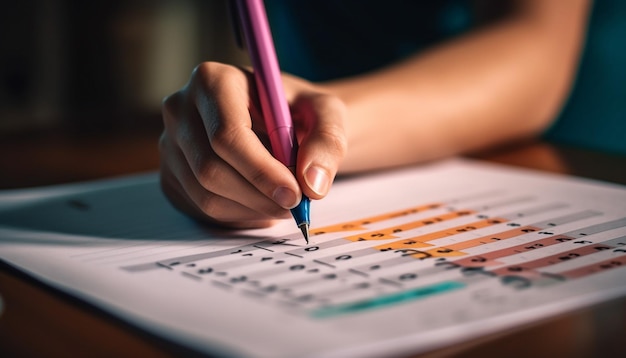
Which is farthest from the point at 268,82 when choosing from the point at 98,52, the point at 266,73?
the point at 98,52

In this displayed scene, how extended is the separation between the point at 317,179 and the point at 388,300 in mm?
108

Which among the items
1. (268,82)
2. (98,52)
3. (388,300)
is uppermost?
(98,52)

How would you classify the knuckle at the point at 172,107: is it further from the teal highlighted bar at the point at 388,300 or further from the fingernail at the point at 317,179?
the teal highlighted bar at the point at 388,300

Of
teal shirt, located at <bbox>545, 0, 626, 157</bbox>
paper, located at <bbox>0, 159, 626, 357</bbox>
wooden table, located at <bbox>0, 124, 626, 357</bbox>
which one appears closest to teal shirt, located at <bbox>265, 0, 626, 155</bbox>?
teal shirt, located at <bbox>545, 0, 626, 157</bbox>

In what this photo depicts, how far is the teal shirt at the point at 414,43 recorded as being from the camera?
0.93m

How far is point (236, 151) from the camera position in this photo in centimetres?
43

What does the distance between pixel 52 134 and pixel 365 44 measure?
1.50 feet

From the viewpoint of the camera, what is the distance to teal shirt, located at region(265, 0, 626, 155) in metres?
0.93

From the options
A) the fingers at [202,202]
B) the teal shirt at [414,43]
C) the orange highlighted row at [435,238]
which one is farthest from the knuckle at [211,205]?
the teal shirt at [414,43]

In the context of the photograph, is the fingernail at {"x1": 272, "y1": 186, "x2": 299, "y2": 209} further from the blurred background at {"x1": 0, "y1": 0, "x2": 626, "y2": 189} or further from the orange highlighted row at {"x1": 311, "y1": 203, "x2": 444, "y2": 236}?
the blurred background at {"x1": 0, "y1": 0, "x2": 626, "y2": 189}

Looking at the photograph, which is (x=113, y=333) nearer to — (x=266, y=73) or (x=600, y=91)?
(x=266, y=73)

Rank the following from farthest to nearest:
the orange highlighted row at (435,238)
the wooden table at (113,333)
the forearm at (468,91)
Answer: the forearm at (468,91), the orange highlighted row at (435,238), the wooden table at (113,333)

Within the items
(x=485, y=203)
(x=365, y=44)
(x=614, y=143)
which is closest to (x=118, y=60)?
(x=365, y=44)

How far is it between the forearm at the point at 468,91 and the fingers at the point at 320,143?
129 mm
